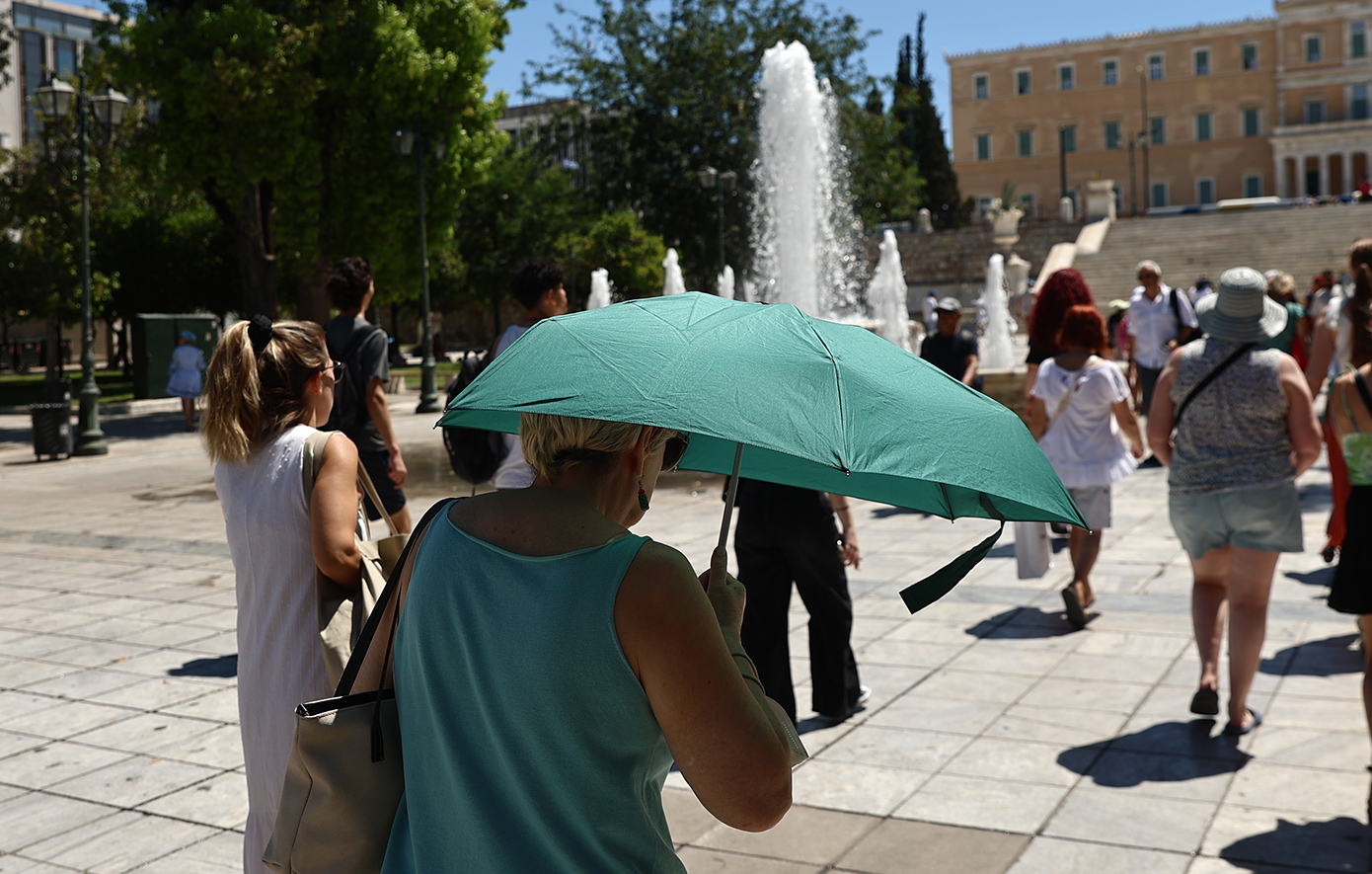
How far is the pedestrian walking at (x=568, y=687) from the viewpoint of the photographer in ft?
5.39

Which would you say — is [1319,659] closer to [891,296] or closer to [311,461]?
[311,461]

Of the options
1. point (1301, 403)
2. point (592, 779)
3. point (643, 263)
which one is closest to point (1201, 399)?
point (1301, 403)

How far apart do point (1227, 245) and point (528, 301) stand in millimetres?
50671

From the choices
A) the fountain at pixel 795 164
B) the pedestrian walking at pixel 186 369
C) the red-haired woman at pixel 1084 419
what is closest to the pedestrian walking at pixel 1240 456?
the red-haired woman at pixel 1084 419

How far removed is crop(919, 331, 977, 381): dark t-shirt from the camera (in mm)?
9445

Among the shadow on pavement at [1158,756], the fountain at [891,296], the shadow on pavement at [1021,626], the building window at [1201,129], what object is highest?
the building window at [1201,129]

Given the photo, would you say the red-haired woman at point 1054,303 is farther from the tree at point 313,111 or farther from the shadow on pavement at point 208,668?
the tree at point 313,111

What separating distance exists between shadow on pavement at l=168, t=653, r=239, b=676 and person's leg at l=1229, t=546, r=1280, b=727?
15.5ft

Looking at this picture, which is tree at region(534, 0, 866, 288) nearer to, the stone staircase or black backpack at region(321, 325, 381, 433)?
the stone staircase

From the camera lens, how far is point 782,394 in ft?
5.59

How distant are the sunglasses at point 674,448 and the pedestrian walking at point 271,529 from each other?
1.12 meters

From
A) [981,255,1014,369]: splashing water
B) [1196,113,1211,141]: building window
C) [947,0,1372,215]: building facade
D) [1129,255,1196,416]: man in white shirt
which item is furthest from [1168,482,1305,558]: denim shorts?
[1196,113,1211,141]: building window

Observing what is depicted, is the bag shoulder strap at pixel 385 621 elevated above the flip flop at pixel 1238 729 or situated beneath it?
elevated above

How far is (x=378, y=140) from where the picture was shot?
2358cm
